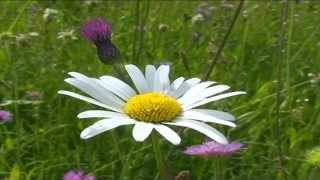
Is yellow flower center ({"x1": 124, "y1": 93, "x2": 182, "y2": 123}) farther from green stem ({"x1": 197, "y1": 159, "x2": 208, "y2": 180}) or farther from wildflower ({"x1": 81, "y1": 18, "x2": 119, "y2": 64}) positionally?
green stem ({"x1": 197, "y1": 159, "x2": 208, "y2": 180})

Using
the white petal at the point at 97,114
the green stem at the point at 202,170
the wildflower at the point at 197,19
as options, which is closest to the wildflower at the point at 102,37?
the white petal at the point at 97,114

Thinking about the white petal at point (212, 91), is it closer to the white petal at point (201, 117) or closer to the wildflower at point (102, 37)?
the white petal at point (201, 117)

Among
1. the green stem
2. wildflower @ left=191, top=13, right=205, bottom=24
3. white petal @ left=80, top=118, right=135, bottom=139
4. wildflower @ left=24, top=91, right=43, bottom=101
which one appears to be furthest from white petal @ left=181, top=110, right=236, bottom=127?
wildflower @ left=191, top=13, right=205, bottom=24

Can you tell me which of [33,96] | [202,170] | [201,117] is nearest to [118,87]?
[201,117]

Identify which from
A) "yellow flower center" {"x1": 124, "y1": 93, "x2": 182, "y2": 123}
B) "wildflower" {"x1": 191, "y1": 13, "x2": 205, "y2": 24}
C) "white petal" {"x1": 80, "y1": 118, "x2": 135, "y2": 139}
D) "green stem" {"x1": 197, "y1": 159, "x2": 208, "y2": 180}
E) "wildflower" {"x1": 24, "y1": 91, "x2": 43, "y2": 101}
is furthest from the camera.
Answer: "wildflower" {"x1": 191, "y1": 13, "x2": 205, "y2": 24}

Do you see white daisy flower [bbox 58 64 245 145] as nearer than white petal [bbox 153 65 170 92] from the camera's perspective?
Yes

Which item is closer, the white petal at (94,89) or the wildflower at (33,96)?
the white petal at (94,89)
